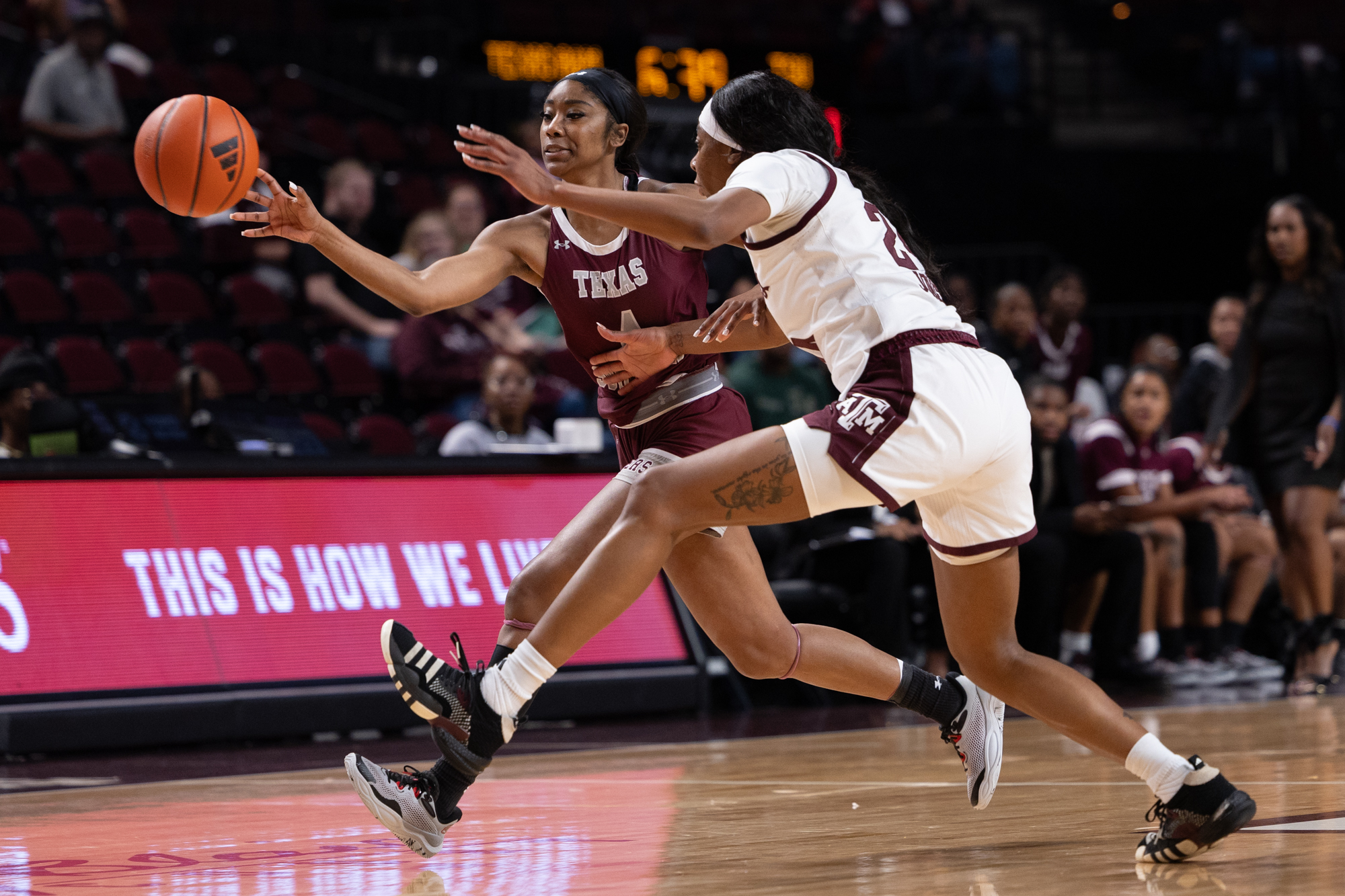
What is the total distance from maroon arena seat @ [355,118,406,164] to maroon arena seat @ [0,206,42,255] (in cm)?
336

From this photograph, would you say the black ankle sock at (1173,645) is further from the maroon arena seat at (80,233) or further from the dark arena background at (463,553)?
the maroon arena seat at (80,233)

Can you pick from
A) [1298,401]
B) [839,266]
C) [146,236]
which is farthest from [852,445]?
[146,236]

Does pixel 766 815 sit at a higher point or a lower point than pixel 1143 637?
higher

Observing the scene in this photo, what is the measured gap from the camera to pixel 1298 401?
814 cm

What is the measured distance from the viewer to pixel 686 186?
15.0 feet

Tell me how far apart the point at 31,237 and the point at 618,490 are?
6.68 m

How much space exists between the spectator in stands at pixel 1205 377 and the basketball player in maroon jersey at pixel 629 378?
21.3ft

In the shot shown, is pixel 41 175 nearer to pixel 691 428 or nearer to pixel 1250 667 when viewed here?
pixel 691 428

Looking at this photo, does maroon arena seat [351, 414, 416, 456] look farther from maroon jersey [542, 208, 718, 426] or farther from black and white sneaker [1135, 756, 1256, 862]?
black and white sneaker [1135, 756, 1256, 862]

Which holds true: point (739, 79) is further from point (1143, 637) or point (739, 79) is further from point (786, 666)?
point (1143, 637)

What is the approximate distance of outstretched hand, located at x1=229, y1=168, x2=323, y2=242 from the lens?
12.4ft

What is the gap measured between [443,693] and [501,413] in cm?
475

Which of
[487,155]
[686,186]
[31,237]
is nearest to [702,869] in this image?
[487,155]

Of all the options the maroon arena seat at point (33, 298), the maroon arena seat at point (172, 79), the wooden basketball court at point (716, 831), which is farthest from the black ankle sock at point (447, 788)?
the maroon arena seat at point (172, 79)
